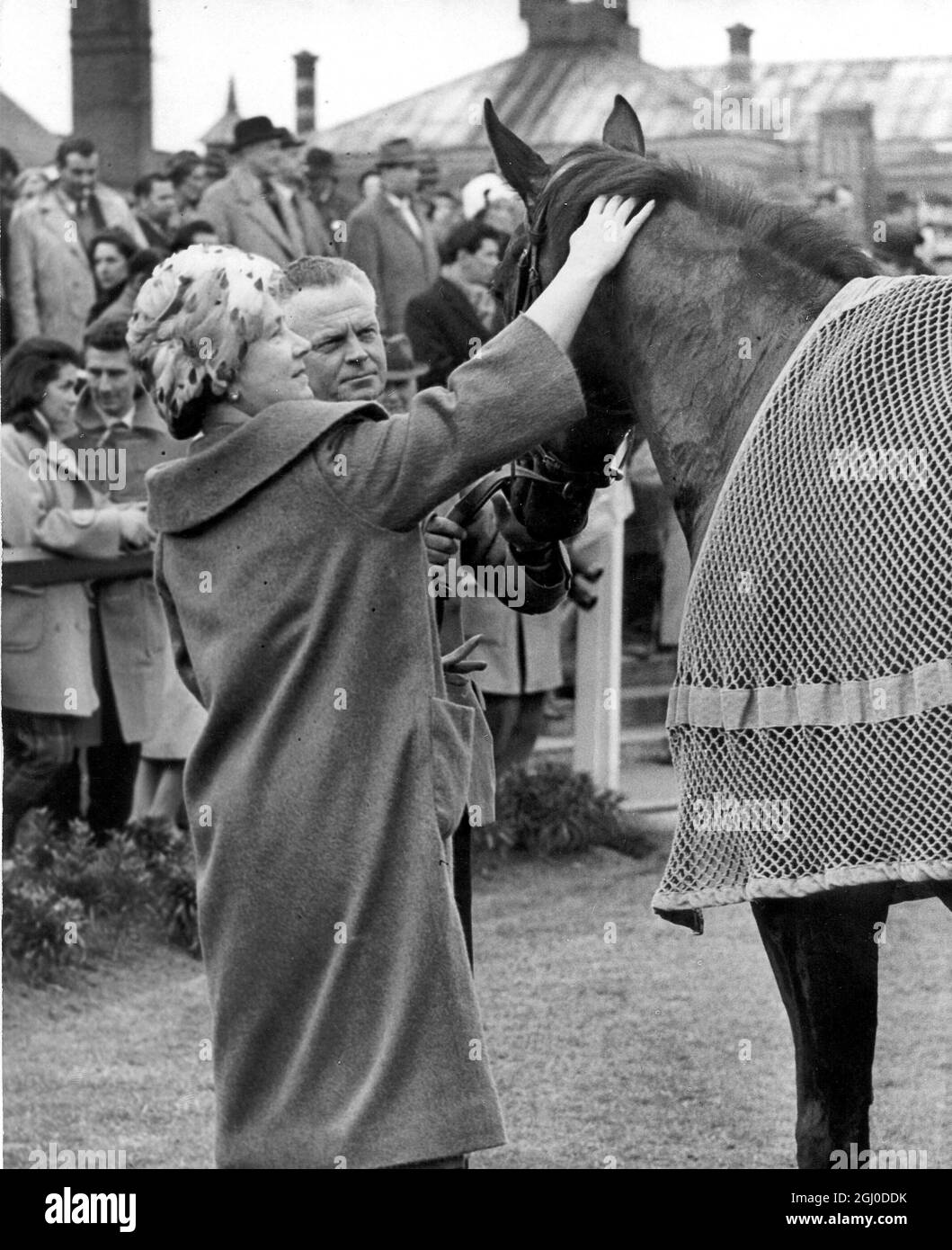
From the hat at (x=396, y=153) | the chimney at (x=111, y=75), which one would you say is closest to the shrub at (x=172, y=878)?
the chimney at (x=111, y=75)

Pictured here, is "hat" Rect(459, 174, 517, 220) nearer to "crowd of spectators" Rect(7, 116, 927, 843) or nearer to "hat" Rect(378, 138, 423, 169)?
"crowd of spectators" Rect(7, 116, 927, 843)

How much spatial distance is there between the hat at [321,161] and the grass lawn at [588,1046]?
3.99m

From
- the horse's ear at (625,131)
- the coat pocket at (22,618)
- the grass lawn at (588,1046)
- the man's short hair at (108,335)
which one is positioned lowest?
the grass lawn at (588,1046)

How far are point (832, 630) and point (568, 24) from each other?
19.9 feet

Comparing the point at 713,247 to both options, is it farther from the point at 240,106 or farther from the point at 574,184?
the point at 240,106

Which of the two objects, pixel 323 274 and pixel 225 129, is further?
pixel 225 129

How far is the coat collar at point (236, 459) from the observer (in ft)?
8.41

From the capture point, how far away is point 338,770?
2.61 meters

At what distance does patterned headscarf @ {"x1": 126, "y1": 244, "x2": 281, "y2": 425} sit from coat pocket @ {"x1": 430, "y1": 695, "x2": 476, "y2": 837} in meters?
0.53

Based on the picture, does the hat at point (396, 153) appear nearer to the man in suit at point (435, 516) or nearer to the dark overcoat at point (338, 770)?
the man in suit at point (435, 516)

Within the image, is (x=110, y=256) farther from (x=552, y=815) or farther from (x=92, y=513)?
(x=552, y=815)

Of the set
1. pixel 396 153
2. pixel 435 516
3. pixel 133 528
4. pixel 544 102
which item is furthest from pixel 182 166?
pixel 435 516

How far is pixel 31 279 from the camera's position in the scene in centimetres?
777

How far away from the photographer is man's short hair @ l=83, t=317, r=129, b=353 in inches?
254
